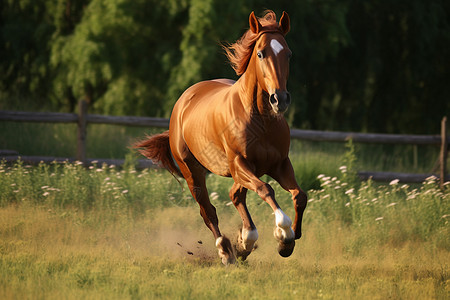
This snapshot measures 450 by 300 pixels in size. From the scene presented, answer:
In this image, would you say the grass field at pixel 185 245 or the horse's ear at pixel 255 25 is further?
the horse's ear at pixel 255 25

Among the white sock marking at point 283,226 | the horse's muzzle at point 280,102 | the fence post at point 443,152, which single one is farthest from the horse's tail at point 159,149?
the fence post at point 443,152

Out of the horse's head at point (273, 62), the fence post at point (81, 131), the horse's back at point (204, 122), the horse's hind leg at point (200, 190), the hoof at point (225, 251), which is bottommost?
the fence post at point (81, 131)

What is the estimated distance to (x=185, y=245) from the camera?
6.55m

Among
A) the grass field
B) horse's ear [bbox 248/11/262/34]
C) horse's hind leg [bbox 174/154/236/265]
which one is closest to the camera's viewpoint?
the grass field

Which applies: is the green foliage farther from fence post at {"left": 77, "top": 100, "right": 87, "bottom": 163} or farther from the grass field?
the grass field

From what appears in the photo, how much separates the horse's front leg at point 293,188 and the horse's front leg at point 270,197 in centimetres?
23

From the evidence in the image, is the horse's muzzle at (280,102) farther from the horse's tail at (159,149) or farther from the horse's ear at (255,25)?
the horse's tail at (159,149)

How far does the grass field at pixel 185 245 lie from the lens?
471 cm

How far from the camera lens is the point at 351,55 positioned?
54.8ft

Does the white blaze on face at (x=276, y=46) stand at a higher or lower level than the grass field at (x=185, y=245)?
higher

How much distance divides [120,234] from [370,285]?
3020mm

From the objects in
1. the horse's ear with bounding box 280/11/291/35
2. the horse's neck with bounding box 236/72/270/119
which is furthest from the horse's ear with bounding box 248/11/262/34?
the horse's neck with bounding box 236/72/270/119

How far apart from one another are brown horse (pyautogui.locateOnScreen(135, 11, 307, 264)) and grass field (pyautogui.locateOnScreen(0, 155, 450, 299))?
1.49 feet

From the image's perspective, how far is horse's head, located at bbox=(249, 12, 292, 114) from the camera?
448 centimetres
